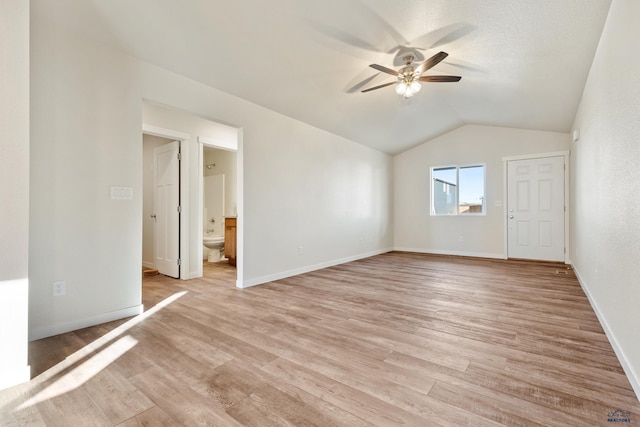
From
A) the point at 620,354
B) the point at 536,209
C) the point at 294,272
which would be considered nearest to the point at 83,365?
the point at 294,272

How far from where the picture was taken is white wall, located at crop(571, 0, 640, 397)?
169 centimetres

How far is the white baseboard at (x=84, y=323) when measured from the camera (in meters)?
2.29

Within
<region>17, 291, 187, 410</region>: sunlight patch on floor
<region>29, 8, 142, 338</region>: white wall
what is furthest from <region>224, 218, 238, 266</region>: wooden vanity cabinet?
<region>17, 291, 187, 410</region>: sunlight patch on floor

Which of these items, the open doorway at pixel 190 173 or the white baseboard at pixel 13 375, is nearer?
the white baseboard at pixel 13 375

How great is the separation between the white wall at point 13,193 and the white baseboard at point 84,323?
2.31 ft

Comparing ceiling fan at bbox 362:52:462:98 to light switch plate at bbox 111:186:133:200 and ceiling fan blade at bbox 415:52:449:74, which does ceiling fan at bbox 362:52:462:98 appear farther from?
light switch plate at bbox 111:186:133:200

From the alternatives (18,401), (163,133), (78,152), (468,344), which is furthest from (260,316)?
(163,133)

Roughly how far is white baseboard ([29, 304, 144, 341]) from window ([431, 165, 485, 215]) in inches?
250

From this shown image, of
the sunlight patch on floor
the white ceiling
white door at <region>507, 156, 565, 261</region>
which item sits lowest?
the sunlight patch on floor

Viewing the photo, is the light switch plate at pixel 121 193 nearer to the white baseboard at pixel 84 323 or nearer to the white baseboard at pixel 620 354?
the white baseboard at pixel 84 323

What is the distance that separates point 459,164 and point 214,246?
5.69 metres

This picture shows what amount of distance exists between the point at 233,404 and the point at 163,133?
3773mm

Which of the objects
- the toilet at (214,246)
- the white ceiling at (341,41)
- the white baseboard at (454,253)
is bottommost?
the white baseboard at (454,253)

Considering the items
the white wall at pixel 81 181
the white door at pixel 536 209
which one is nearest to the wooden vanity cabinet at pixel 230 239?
the white wall at pixel 81 181
